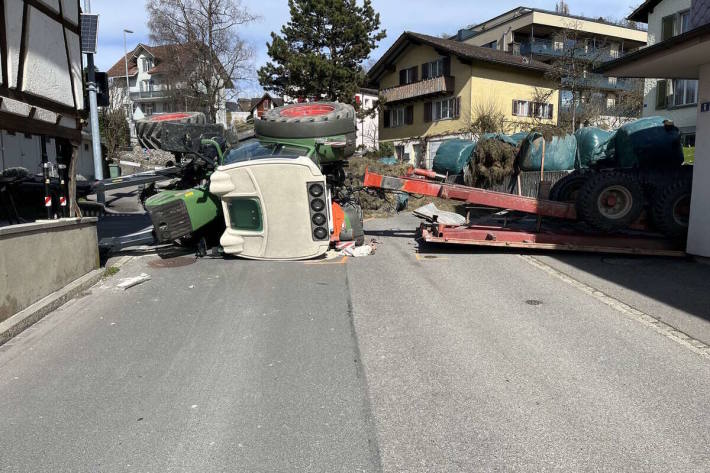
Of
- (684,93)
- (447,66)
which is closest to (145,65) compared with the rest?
(447,66)

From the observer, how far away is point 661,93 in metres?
23.5

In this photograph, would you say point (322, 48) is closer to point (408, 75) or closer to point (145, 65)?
point (408, 75)

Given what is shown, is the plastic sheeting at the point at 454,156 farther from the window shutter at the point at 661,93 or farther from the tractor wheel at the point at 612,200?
the window shutter at the point at 661,93

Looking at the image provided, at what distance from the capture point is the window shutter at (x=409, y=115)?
39.4 meters

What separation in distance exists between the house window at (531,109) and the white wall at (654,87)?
10606mm

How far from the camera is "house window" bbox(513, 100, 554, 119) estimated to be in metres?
35.2

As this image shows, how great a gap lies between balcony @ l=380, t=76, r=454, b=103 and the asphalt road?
29014 millimetres

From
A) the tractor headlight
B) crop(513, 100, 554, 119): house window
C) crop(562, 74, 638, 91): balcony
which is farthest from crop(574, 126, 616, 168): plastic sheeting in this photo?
crop(513, 100, 554, 119): house window

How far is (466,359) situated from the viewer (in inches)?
198

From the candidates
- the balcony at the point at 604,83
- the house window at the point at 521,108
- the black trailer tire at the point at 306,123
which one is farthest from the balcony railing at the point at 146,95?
the black trailer tire at the point at 306,123

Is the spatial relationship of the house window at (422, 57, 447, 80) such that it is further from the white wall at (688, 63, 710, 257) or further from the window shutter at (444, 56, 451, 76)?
the white wall at (688, 63, 710, 257)

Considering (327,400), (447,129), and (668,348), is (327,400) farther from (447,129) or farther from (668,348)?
(447,129)

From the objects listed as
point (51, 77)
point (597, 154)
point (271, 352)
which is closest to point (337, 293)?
point (271, 352)

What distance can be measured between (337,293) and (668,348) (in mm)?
4045
